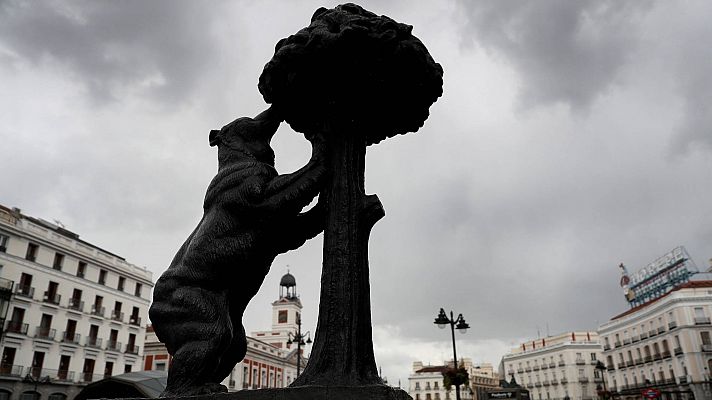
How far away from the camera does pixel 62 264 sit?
3244cm

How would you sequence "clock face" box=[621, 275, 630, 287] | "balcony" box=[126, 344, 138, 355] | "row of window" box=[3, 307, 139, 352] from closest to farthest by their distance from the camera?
"row of window" box=[3, 307, 139, 352] → "balcony" box=[126, 344, 138, 355] → "clock face" box=[621, 275, 630, 287]

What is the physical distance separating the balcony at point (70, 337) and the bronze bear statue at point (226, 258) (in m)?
34.6

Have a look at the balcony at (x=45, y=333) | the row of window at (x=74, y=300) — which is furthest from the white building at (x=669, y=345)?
the balcony at (x=45, y=333)

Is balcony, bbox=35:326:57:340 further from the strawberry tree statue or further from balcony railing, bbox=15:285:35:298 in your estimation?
the strawberry tree statue

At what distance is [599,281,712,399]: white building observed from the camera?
41.1 meters

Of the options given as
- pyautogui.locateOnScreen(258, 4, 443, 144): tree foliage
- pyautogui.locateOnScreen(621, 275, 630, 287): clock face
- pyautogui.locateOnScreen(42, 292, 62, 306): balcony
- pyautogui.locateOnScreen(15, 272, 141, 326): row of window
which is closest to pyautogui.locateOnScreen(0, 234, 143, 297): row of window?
pyautogui.locateOnScreen(15, 272, 141, 326): row of window

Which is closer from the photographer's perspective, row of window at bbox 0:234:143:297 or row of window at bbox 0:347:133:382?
row of window at bbox 0:347:133:382

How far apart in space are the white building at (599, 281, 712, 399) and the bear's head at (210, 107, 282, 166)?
41.8 meters

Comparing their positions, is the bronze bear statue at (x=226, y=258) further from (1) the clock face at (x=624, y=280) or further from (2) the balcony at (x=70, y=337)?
(1) the clock face at (x=624, y=280)

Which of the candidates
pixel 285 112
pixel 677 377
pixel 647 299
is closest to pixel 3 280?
pixel 285 112

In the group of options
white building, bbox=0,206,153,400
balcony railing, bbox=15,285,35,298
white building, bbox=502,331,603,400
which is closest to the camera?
white building, bbox=0,206,153,400

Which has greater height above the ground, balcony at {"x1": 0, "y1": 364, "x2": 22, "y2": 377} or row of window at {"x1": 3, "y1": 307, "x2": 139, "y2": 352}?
row of window at {"x1": 3, "y1": 307, "x2": 139, "y2": 352}

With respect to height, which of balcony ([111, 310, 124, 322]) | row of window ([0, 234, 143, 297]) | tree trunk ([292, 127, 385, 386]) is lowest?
tree trunk ([292, 127, 385, 386])

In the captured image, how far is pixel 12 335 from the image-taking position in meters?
28.3
